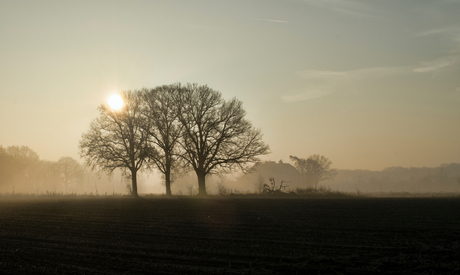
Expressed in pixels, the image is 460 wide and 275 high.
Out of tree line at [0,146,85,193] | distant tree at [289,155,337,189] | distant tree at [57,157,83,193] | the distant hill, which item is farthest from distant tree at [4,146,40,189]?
the distant hill

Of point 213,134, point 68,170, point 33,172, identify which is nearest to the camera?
point 213,134

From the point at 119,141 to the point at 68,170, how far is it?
75.4m

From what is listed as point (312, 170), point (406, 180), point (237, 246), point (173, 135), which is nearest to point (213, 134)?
point (173, 135)

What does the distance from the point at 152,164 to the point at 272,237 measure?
29.7 metres

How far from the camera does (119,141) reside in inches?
1478

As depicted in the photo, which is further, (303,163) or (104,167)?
(303,163)

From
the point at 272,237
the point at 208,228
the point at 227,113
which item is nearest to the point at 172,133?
the point at 227,113

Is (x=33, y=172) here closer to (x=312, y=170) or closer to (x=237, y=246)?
(x=312, y=170)

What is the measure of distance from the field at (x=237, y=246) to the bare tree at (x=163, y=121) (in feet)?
72.9

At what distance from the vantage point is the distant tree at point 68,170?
100688 mm

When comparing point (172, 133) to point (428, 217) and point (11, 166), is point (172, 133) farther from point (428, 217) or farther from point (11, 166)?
point (11, 166)

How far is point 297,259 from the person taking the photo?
8344mm

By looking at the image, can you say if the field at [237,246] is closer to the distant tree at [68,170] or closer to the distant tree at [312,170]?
the distant tree at [312,170]

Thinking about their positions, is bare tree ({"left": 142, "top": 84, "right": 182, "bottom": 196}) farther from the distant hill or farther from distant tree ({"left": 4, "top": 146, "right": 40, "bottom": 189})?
distant tree ({"left": 4, "top": 146, "right": 40, "bottom": 189})
